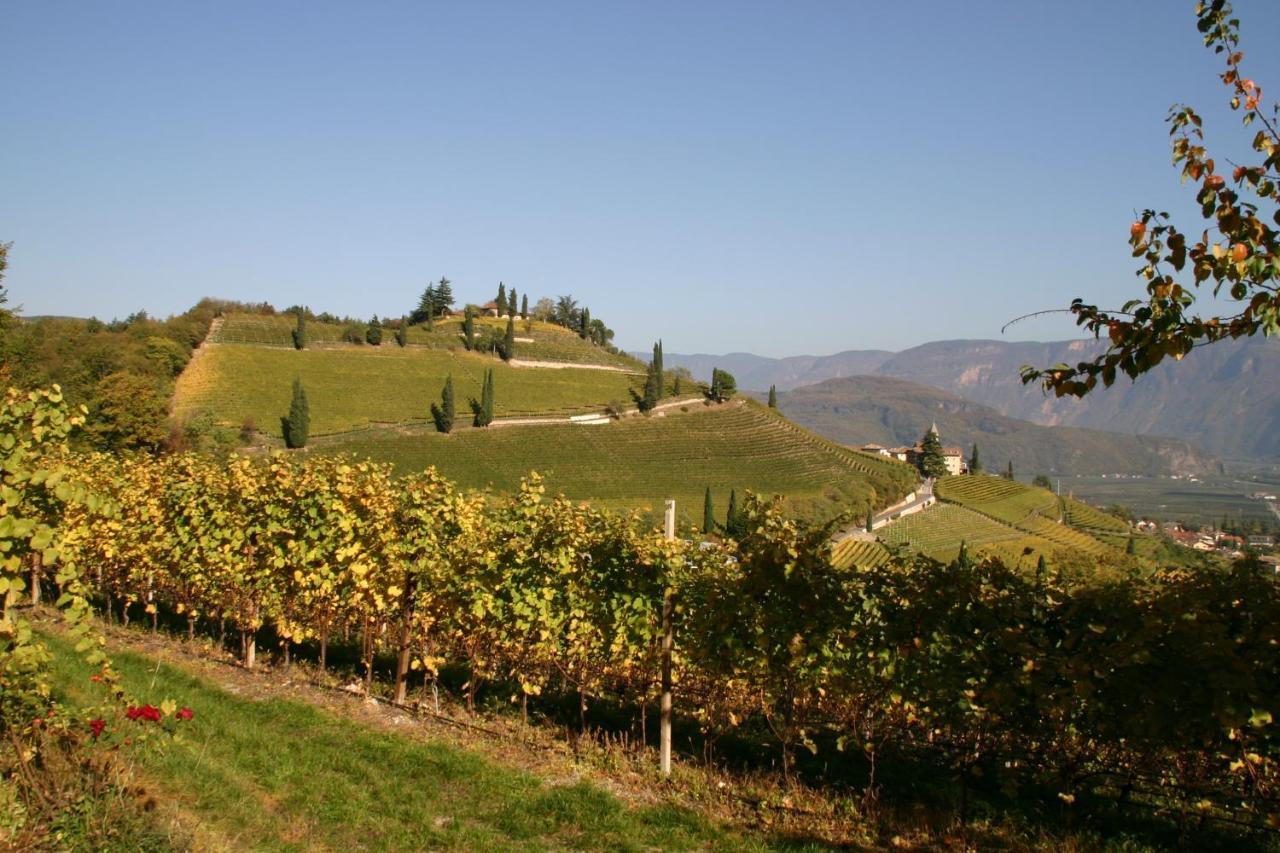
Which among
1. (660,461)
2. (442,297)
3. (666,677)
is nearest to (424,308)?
(442,297)

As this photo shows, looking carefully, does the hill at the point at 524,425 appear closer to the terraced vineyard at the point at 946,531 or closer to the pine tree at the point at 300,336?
the pine tree at the point at 300,336

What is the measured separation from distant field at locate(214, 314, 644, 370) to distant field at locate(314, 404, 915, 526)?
793 inches

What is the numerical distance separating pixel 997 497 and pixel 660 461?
4167 cm

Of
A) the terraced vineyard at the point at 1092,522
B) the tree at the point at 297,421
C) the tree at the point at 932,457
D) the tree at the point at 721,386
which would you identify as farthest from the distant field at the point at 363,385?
the terraced vineyard at the point at 1092,522

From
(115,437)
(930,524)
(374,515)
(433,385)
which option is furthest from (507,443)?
(374,515)

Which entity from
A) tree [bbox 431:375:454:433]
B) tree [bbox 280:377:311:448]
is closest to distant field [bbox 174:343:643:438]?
tree [bbox 431:375:454:433]

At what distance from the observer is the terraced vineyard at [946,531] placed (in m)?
56.6

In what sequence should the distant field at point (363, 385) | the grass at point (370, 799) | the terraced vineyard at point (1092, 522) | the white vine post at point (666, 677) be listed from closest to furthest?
the grass at point (370, 799) < the white vine post at point (666, 677) < the distant field at point (363, 385) < the terraced vineyard at point (1092, 522)

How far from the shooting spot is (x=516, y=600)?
29.6ft

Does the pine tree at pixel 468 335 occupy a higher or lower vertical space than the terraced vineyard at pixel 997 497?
higher

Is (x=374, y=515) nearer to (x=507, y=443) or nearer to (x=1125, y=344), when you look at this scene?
(x=1125, y=344)

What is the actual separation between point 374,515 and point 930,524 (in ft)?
204

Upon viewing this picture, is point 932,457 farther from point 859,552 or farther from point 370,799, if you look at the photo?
point 370,799

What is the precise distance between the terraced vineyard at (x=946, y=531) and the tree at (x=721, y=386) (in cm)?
2799
